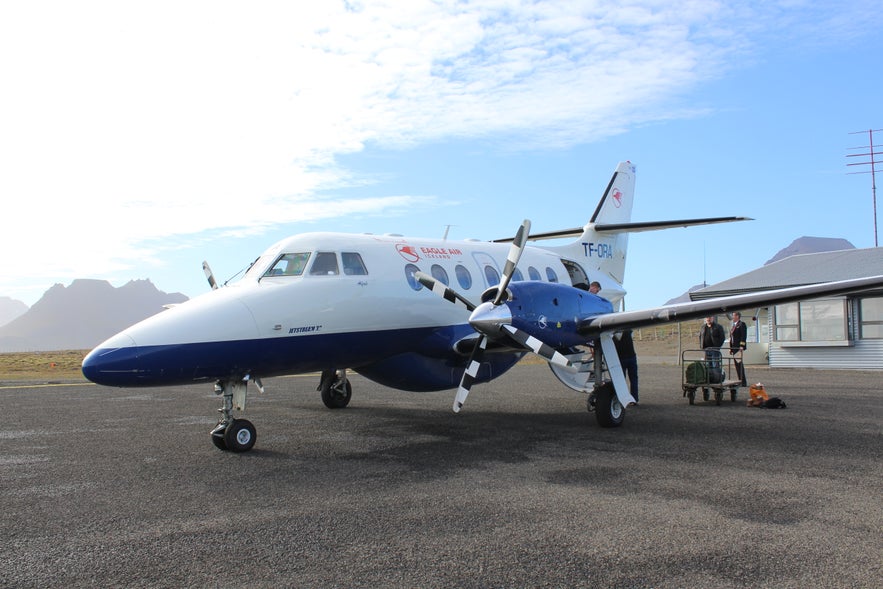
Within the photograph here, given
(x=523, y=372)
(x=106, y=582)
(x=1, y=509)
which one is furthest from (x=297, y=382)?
(x=106, y=582)

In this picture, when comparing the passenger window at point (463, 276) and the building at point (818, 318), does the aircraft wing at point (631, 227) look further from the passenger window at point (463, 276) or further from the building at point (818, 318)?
the building at point (818, 318)

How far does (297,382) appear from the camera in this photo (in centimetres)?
2131

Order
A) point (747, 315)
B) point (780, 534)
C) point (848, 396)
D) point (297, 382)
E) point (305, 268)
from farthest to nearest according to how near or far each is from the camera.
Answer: point (747, 315)
point (297, 382)
point (848, 396)
point (305, 268)
point (780, 534)

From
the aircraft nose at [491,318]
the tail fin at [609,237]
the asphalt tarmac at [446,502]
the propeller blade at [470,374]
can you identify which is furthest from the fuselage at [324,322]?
the tail fin at [609,237]

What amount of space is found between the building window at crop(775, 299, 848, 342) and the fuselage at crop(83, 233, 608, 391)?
1697cm

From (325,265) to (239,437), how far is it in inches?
112

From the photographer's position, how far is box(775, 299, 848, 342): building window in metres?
24.8

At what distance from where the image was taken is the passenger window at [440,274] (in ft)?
39.8

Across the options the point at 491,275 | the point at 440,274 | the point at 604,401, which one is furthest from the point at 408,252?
the point at 604,401

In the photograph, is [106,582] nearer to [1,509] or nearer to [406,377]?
[1,509]

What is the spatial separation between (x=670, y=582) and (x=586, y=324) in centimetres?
648

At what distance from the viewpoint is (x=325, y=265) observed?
10359 millimetres

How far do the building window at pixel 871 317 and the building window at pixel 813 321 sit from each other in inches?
22.0

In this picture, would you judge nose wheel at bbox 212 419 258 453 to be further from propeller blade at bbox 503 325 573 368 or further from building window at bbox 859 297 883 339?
building window at bbox 859 297 883 339
